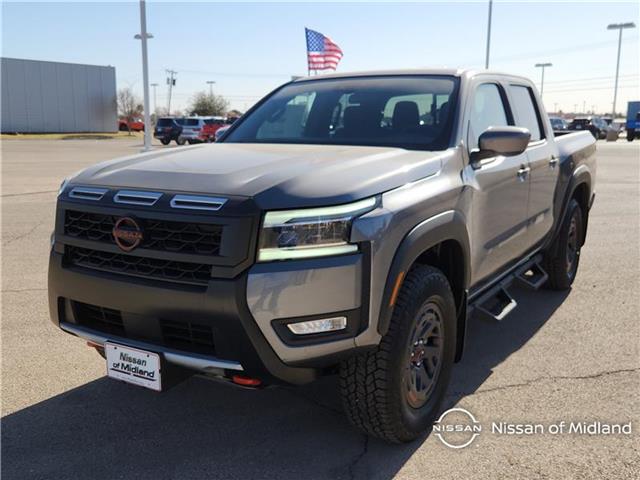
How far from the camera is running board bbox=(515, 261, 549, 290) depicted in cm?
493

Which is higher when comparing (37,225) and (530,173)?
(530,173)

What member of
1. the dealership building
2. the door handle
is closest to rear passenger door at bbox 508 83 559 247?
the door handle

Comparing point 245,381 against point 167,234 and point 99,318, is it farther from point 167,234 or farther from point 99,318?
point 99,318

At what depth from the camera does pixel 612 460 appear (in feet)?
9.82

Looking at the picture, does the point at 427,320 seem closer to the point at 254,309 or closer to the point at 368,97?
the point at 254,309

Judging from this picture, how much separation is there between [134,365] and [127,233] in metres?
0.61

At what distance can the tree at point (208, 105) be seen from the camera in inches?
3113

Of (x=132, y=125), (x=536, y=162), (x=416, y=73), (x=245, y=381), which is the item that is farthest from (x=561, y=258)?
(x=132, y=125)

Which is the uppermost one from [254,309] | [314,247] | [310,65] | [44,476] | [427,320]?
[310,65]

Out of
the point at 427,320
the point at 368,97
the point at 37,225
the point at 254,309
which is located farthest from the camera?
the point at 37,225

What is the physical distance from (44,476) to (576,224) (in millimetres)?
5087

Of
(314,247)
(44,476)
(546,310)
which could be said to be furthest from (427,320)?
(546,310)

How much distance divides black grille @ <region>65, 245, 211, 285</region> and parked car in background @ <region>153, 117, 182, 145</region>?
1354 inches

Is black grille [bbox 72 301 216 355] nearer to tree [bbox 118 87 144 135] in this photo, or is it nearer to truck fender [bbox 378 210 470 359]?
truck fender [bbox 378 210 470 359]
